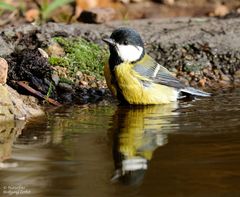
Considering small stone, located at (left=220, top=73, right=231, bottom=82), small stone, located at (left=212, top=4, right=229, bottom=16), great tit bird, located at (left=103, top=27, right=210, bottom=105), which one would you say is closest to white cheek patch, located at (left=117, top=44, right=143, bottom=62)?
great tit bird, located at (left=103, top=27, right=210, bottom=105)

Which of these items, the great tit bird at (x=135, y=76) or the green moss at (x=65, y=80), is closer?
the great tit bird at (x=135, y=76)

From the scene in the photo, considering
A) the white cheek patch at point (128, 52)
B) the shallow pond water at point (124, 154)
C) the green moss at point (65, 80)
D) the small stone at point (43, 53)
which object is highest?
the small stone at point (43, 53)

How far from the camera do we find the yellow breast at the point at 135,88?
687 centimetres

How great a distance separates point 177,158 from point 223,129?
0.95 m

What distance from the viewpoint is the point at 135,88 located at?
6.93 m

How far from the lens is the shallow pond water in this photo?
409 cm

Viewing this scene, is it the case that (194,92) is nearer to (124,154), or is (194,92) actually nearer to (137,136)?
(137,136)

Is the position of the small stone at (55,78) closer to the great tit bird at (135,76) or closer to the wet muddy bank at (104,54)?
the wet muddy bank at (104,54)

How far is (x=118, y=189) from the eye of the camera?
13.2 ft

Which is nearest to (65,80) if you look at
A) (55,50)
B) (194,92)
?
(55,50)

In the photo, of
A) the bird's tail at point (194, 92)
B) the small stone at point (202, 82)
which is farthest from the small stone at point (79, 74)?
the small stone at point (202, 82)

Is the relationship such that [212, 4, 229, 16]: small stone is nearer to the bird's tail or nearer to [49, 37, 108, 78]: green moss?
[49, 37, 108, 78]: green moss

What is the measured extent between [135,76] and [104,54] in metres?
1.22

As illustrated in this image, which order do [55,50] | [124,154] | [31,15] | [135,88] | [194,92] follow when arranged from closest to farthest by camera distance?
Result: 1. [124,154]
2. [135,88]
3. [194,92]
4. [55,50]
5. [31,15]
